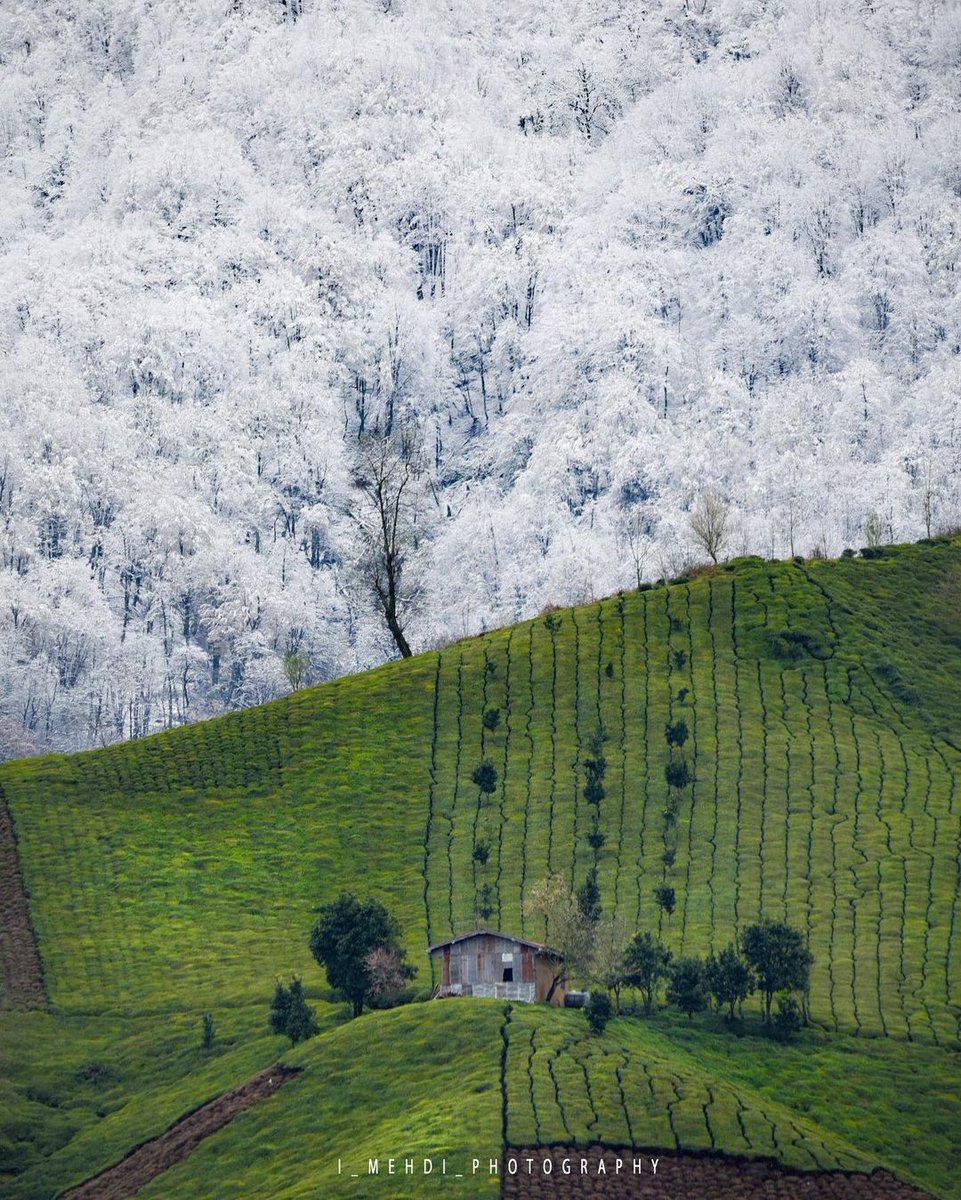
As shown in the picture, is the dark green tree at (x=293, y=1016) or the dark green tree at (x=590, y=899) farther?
the dark green tree at (x=590, y=899)

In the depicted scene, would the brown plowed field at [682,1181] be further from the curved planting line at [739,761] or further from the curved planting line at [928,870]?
the curved planting line at [739,761]

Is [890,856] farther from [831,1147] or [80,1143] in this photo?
[80,1143]

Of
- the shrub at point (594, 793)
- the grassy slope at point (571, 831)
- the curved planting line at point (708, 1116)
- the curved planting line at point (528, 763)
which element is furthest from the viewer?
the shrub at point (594, 793)

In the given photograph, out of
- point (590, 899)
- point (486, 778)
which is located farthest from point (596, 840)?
point (486, 778)

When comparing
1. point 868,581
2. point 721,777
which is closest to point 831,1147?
point 721,777

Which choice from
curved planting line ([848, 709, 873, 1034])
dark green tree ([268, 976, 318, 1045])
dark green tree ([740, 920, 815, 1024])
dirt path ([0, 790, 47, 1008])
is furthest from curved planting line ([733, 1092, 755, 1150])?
dirt path ([0, 790, 47, 1008])

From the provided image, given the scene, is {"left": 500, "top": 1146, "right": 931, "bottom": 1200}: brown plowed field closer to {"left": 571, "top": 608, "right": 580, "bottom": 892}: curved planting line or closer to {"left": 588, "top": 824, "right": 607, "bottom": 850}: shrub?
{"left": 571, "top": 608, "right": 580, "bottom": 892}: curved planting line

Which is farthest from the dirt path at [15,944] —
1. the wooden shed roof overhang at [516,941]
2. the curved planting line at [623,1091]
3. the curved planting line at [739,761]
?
the curved planting line at [739,761]
